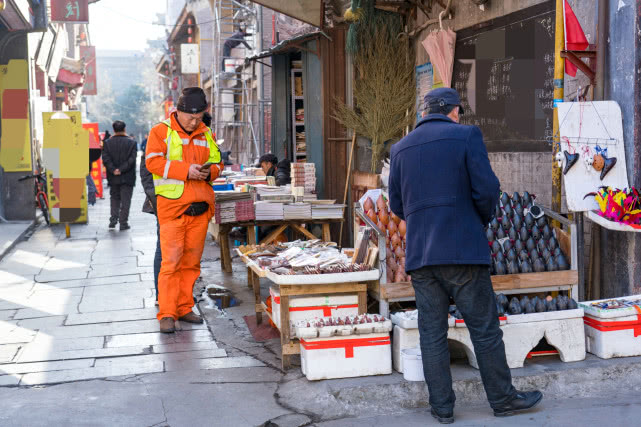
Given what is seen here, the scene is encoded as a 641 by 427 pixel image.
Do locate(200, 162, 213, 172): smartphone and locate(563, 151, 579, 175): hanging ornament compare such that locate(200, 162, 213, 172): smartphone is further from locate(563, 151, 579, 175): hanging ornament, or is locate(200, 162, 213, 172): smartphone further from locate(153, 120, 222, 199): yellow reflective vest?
locate(563, 151, 579, 175): hanging ornament

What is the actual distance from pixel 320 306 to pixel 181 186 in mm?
1743

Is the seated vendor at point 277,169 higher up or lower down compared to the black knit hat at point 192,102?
lower down

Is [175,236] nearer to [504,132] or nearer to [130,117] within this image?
[504,132]

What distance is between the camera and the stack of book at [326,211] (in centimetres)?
936

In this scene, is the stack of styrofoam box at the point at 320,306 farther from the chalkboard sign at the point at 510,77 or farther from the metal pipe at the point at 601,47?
the metal pipe at the point at 601,47

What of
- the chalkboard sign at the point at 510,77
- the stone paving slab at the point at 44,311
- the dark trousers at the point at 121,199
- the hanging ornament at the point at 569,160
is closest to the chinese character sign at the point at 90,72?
the dark trousers at the point at 121,199

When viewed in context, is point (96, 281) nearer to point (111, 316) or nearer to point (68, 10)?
point (111, 316)

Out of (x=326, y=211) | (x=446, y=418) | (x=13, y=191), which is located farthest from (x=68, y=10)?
(x=446, y=418)

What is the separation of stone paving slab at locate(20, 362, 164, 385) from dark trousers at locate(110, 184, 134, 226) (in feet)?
30.8

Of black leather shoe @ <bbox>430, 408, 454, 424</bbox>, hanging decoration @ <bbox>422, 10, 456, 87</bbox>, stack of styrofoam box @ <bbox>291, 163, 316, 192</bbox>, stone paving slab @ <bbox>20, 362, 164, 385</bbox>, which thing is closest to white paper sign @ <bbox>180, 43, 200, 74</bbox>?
stack of styrofoam box @ <bbox>291, 163, 316, 192</bbox>

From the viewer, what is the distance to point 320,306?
233 inches

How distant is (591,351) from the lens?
5586 millimetres

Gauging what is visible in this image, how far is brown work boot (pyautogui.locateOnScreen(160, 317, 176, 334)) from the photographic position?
6.94m

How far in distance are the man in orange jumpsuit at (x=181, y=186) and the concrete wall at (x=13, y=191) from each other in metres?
10.1
